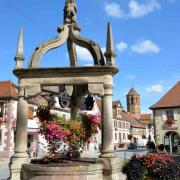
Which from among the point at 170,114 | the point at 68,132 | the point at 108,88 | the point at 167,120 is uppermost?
the point at 170,114

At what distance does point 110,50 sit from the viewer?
31.5 feet

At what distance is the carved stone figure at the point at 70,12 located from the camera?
415 inches

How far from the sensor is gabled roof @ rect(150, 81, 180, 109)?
39.5m

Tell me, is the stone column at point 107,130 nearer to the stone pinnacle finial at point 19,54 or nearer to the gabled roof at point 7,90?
the stone pinnacle finial at point 19,54

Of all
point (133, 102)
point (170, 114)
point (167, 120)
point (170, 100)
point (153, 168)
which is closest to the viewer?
point (153, 168)

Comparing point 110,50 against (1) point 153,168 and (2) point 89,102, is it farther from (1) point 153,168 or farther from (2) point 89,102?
(1) point 153,168

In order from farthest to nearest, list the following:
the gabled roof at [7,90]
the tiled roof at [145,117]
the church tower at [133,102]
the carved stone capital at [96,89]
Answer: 1. the church tower at [133,102]
2. the tiled roof at [145,117]
3. the gabled roof at [7,90]
4. the carved stone capital at [96,89]

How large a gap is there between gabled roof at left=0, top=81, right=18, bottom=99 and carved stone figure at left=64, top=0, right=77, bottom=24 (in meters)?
23.9

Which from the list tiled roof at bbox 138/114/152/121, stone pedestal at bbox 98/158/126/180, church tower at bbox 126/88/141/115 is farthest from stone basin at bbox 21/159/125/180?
church tower at bbox 126/88/141/115

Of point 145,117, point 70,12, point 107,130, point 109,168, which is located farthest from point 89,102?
point 145,117

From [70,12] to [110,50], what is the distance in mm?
1991

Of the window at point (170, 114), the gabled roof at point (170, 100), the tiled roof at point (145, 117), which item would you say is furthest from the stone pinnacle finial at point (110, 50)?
the tiled roof at point (145, 117)

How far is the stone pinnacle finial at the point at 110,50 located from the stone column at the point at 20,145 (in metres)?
2.53

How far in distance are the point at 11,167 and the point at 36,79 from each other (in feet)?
8.01
